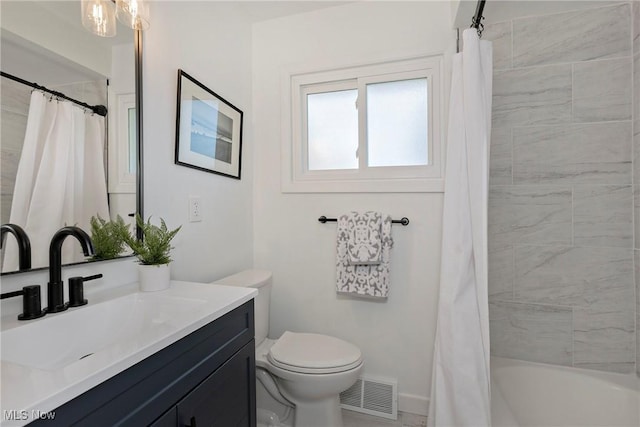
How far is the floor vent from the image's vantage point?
5.49 feet

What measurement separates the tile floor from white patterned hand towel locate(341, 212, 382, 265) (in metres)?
0.88

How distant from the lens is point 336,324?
6.04 feet

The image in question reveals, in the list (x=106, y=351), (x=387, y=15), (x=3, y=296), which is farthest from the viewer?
(x=387, y=15)

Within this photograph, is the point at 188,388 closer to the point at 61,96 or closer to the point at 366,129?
the point at 61,96

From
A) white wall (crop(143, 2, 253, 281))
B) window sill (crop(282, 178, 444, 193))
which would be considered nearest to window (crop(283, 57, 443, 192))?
window sill (crop(282, 178, 444, 193))

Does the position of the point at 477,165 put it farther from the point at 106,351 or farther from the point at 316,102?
the point at 106,351

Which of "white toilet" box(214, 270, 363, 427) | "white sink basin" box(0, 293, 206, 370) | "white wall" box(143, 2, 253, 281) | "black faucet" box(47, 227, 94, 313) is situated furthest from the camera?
"white toilet" box(214, 270, 363, 427)

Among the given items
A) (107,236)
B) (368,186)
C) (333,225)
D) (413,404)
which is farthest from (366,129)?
(413,404)

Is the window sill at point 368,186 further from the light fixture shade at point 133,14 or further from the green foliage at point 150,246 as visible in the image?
the light fixture shade at point 133,14

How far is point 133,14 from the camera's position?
41.8 inches

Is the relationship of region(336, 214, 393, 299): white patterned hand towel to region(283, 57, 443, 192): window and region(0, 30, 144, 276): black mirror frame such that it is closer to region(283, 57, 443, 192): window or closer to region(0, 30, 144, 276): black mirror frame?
region(283, 57, 443, 192): window

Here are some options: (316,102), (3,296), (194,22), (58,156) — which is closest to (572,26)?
(316,102)

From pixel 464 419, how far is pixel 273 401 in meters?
0.94

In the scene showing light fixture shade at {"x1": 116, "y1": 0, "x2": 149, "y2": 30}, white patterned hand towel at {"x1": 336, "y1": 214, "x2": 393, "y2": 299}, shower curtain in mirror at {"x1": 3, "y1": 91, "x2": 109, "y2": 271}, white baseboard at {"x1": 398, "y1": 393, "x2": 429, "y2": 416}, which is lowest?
white baseboard at {"x1": 398, "y1": 393, "x2": 429, "y2": 416}
